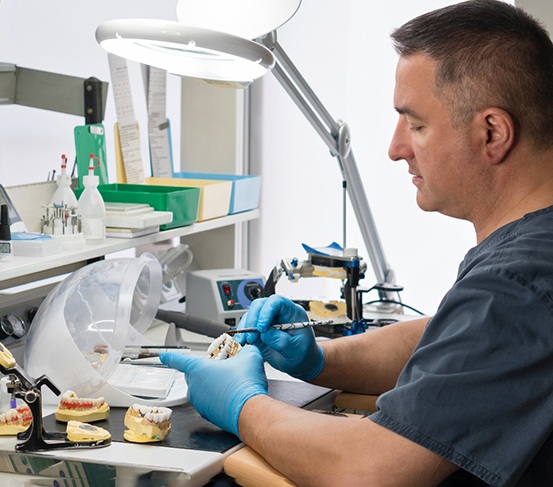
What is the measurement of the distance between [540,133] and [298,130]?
6.78 ft

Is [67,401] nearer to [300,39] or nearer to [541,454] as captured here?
[541,454]

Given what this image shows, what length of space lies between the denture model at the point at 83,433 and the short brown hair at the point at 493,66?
72 cm

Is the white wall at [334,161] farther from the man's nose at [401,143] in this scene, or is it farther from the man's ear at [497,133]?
the man's ear at [497,133]

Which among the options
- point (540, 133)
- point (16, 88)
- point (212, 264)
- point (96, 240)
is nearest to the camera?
point (540, 133)

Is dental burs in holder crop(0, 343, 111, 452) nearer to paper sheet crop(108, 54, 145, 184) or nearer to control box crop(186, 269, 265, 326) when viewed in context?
control box crop(186, 269, 265, 326)

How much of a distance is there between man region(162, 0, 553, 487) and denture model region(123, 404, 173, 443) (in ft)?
0.25

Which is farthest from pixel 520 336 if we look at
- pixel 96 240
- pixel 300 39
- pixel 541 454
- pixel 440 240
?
pixel 300 39

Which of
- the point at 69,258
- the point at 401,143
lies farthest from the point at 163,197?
the point at 401,143

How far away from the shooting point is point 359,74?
3.32 metres

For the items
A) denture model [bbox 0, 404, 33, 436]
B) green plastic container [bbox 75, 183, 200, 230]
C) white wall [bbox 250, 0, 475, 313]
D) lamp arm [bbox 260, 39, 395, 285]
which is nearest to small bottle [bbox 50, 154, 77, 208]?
green plastic container [bbox 75, 183, 200, 230]

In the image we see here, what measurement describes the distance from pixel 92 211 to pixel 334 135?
2.01ft

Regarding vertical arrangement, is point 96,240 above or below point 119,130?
below

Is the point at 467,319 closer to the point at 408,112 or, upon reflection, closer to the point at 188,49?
the point at 408,112

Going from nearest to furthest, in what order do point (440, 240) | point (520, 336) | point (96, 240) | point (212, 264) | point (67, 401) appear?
point (520, 336), point (67, 401), point (96, 240), point (212, 264), point (440, 240)
